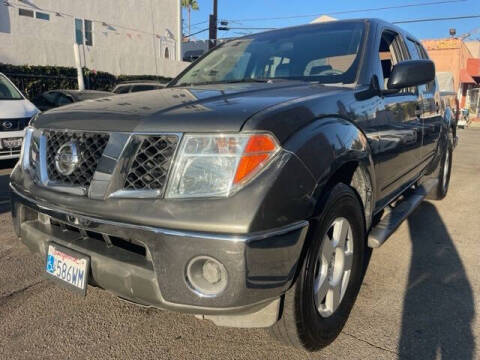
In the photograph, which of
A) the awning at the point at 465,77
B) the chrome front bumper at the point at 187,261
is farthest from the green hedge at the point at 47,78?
the awning at the point at 465,77

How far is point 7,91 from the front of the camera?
7.91 metres

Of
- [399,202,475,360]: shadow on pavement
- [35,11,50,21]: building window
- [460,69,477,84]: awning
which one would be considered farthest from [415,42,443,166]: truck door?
[460,69,477,84]: awning

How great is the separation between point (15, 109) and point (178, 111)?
6.39m

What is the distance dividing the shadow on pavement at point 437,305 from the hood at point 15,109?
20.8ft

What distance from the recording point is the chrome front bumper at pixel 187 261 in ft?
5.33

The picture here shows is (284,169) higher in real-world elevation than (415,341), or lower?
higher

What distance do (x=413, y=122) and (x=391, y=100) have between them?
57cm

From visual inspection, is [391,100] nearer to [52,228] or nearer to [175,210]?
[175,210]

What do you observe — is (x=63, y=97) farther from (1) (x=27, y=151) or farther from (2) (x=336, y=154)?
(2) (x=336, y=154)

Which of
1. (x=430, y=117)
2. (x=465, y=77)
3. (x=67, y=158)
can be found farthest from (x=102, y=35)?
(x=465, y=77)

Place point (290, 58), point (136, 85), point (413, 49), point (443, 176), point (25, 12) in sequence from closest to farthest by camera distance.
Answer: point (290, 58), point (413, 49), point (443, 176), point (136, 85), point (25, 12)

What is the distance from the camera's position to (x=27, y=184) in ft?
7.48

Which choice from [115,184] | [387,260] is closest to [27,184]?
[115,184]

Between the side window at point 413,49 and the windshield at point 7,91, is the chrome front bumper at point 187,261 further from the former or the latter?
the windshield at point 7,91
